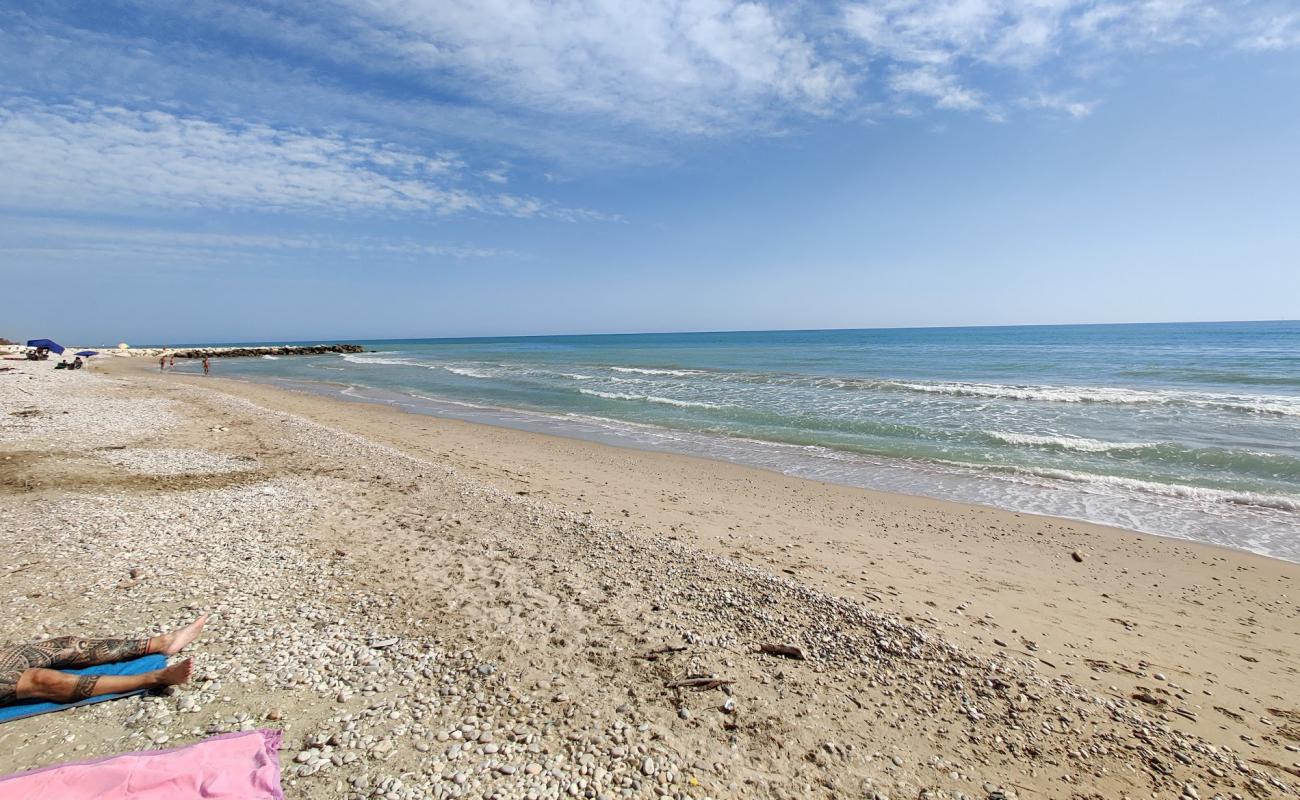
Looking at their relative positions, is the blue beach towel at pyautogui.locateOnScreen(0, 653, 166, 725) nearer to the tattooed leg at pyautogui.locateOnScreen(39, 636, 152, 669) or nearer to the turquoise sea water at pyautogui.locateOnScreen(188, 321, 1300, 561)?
the tattooed leg at pyautogui.locateOnScreen(39, 636, 152, 669)

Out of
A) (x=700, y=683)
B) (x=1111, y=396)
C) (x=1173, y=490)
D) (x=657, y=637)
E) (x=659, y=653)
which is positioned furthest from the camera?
(x=1111, y=396)

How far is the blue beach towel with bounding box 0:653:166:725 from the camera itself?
3.53 m

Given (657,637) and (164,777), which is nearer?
(164,777)

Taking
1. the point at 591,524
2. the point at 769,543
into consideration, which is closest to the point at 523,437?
the point at 591,524

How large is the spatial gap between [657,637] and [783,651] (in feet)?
3.45

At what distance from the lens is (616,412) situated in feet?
67.7

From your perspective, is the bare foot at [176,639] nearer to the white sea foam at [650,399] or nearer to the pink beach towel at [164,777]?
the pink beach towel at [164,777]

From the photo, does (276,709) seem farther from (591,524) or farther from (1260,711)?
(1260,711)

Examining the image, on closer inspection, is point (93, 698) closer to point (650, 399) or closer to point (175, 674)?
point (175, 674)

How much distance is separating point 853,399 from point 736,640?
62.9 ft

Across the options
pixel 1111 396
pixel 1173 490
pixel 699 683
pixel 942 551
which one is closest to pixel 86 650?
pixel 699 683

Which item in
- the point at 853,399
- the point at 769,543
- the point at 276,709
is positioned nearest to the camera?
the point at 276,709

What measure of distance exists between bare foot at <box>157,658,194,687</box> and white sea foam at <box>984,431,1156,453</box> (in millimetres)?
15884

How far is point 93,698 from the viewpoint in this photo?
12.1 ft
